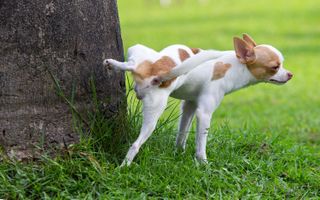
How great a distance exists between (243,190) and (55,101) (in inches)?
53.6

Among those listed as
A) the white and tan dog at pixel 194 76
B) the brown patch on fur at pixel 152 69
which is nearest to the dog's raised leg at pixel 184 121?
the white and tan dog at pixel 194 76

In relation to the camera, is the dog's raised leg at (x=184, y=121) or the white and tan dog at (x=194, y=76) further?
the dog's raised leg at (x=184, y=121)

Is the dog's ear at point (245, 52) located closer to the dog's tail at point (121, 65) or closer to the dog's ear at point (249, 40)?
→ the dog's ear at point (249, 40)

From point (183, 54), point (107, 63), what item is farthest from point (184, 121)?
point (107, 63)

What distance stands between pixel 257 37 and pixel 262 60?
1359 cm

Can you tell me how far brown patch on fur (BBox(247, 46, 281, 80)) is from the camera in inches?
211

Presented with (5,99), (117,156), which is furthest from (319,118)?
(5,99)

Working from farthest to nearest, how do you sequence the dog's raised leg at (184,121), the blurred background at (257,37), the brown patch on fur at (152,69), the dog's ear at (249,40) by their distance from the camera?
the blurred background at (257,37) < the dog's raised leg at (184,121) < the dog's ear at (249,40) < the brown patch on fur at (152,69)

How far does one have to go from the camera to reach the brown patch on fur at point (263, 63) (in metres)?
5.37

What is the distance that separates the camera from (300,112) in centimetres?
996

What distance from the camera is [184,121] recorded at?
5.66m

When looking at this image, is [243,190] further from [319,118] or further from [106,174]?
[319,118]

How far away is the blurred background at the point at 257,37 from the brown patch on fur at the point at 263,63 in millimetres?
1462

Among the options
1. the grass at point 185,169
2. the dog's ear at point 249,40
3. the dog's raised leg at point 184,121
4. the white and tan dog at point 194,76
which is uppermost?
the dog's ear at point 249,40
